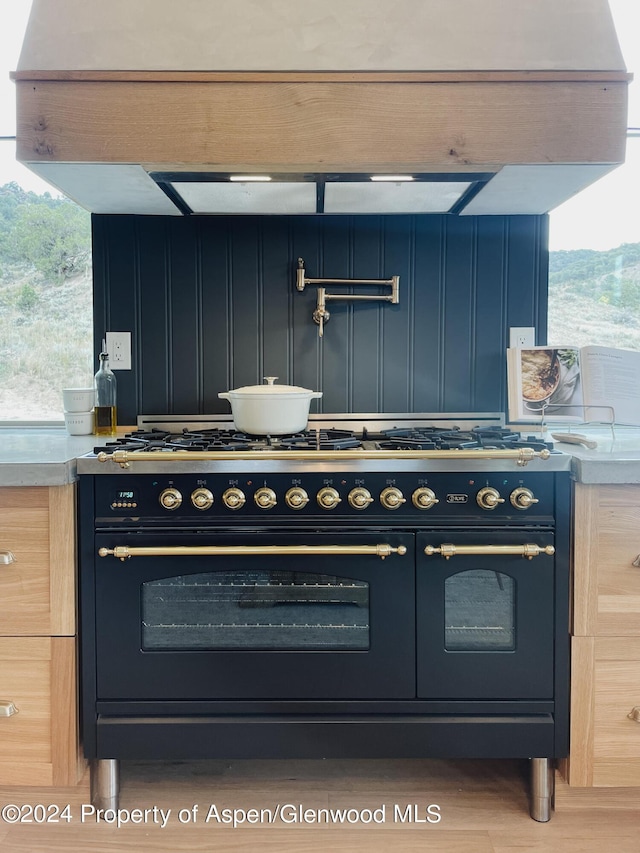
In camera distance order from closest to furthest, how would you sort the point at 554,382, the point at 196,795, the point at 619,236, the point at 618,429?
the point at 196,795, the point at 554,382, the point at 618,429, the point at 619,236

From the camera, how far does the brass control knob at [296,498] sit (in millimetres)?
1422

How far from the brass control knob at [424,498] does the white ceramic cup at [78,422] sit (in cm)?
108

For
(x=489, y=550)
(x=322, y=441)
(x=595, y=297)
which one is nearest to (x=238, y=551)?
(x=322, y=441)

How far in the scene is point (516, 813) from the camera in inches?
60.2

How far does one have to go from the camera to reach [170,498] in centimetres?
143

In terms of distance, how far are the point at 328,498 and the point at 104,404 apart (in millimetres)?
902

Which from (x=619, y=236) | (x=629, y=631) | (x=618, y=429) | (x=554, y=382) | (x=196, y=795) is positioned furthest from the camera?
(x=619, y=236)

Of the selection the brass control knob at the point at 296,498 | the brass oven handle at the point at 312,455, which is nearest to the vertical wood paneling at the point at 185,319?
the brass oven handle at the point at 312,455

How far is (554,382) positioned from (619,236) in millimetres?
744

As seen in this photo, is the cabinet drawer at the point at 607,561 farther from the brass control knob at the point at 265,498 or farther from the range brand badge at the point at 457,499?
the brass control knob at the point at 265,498

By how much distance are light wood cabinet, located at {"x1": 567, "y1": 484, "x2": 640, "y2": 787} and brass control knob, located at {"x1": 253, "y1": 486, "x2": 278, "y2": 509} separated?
0.72 meters

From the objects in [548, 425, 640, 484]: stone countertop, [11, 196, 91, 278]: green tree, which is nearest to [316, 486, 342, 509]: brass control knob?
[548, 425, 640, 484]: stone countertop
